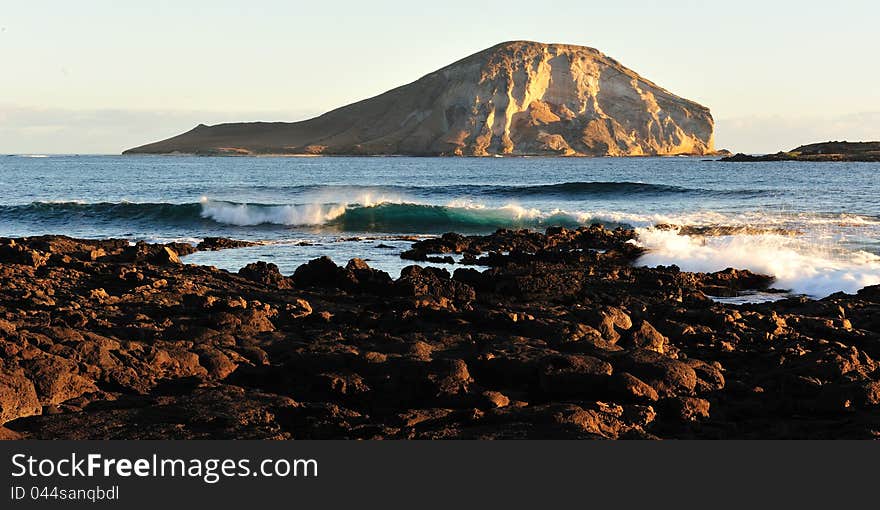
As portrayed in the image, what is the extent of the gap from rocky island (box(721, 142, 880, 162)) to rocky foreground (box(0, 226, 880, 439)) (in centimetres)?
9438

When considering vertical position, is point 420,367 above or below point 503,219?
above

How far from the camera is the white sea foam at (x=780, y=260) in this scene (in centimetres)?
1313

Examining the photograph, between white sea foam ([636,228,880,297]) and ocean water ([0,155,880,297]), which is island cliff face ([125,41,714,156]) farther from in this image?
white sea foam ([636,228,880,297])

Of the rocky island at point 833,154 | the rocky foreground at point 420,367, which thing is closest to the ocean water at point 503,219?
the rocky foreground at point 420,367

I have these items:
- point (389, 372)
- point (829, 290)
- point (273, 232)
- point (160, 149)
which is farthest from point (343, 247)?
point (160, 149)

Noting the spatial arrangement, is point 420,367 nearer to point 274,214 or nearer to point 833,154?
point 274,214

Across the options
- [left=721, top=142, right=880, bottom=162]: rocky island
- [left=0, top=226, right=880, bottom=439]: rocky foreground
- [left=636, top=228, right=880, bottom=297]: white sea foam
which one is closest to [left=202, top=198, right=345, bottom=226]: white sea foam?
[left=636, top=228, right=880, bottom=297]: white sea foam

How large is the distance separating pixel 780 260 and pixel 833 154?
3795 inches

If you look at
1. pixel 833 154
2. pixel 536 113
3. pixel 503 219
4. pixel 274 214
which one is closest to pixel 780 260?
pixel 503 219

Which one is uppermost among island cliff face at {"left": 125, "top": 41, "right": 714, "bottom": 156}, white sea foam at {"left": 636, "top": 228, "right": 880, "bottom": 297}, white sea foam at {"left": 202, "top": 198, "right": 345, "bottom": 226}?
island cliff face at {"left": 125, "top": 41, "right": 714, "bottom": 156}

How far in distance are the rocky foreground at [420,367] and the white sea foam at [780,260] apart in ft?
7.63

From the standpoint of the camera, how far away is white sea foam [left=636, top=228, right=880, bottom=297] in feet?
43.1

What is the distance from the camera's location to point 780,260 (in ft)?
46.6

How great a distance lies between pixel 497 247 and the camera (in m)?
18.7
